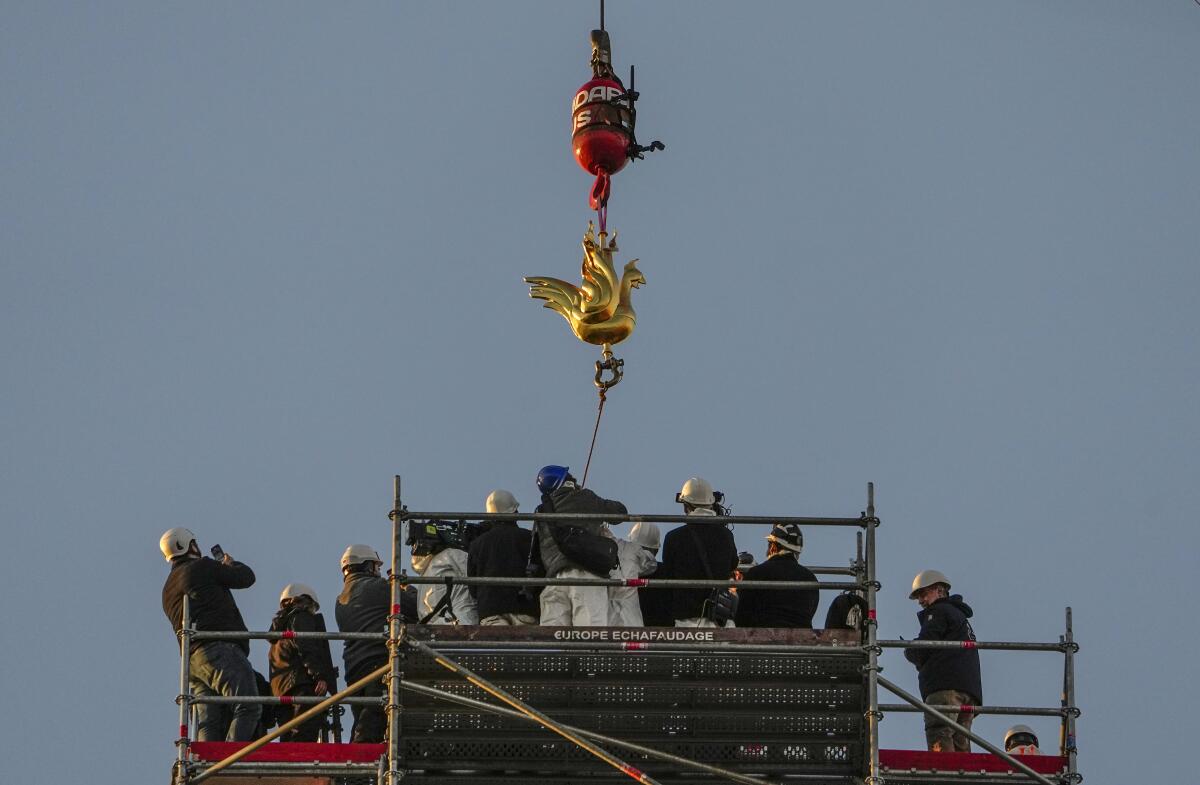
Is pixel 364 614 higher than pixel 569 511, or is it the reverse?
pixel 569 511

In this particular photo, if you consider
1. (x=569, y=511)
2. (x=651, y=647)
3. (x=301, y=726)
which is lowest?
(x=301, y=726)

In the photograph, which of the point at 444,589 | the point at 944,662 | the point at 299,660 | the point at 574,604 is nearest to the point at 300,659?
the point at 299,660

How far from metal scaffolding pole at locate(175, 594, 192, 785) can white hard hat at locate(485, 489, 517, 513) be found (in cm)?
298

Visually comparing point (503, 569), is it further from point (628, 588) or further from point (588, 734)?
point (588, 734)

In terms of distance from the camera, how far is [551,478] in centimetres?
3030

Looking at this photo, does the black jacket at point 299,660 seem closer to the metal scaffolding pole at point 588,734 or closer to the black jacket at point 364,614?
the black jacket at point 364,614

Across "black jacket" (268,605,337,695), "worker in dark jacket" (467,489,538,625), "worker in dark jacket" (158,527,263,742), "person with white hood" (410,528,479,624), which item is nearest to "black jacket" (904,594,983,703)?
"worker in dark jacket" (467,489,538,625)

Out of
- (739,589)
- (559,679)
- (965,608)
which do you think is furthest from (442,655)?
(965,608)

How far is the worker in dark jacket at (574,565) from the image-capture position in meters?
29.2

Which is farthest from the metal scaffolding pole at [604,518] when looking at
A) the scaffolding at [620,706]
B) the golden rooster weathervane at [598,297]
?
the golden rooster weathervane at [598,297]

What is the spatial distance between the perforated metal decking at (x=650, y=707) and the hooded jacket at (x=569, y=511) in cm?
68

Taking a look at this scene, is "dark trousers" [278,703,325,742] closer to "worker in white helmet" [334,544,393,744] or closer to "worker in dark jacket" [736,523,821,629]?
"worker in white helmet" [334,544,393,744]

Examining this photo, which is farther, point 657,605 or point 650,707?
point 657,605

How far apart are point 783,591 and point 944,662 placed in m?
1.83
